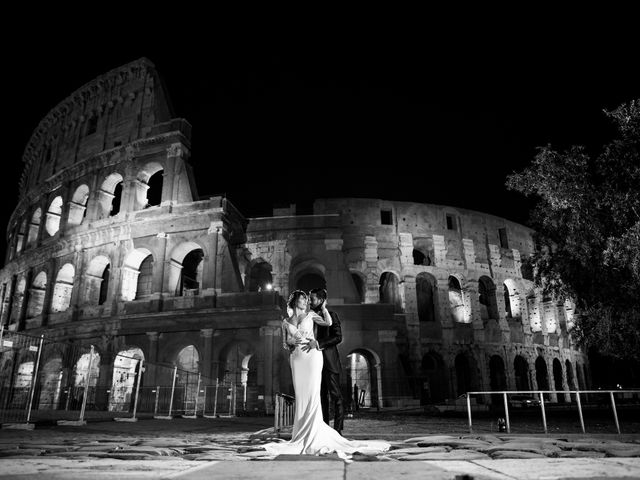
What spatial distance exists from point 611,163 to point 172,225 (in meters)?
18.0

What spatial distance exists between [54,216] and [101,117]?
266 inches

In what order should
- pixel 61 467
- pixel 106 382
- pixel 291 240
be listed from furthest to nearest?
pixel 291 240, pixel 106 382, pixel 61 467

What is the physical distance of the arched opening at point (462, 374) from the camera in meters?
26.8

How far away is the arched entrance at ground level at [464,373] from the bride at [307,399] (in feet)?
75.9

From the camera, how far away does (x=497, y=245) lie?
3011 cm

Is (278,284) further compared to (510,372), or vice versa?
(510,372)

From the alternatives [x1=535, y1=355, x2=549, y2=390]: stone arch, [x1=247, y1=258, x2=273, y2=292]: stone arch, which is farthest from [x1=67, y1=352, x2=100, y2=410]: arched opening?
[x1=535, y1=355, x2=549, y2=390]: stone arch

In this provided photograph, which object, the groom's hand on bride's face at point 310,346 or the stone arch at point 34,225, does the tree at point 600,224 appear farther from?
the stone arch at point 34,225

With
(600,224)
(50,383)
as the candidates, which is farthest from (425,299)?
(50,383)

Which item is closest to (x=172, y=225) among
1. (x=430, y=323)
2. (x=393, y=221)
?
(x=393, y=221)

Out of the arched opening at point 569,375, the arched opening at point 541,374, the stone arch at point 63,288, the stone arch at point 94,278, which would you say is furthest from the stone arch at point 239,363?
the arched opening at point 569,375

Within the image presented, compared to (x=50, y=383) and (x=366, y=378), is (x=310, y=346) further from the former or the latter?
(x=50, y=383)

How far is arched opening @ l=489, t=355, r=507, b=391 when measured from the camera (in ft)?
89.2

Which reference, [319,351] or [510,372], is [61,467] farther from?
[510,372]
